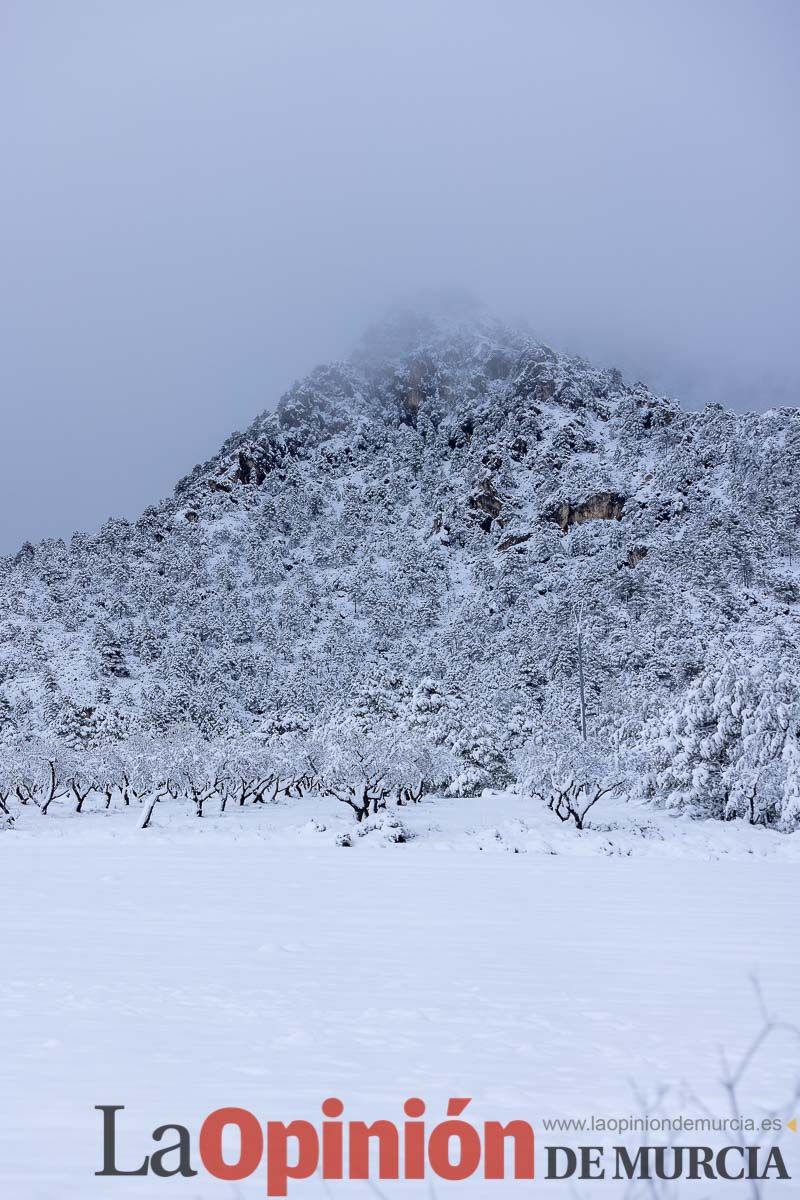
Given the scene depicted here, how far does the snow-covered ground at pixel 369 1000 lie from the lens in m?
Answer: 3.88

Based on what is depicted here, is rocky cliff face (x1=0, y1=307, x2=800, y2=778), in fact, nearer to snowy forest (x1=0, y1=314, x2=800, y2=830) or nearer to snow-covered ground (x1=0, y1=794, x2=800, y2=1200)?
snowy forest (x1=0, y1=314, x2=800, y2=830)

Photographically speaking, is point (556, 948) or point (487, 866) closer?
point (556, 948)

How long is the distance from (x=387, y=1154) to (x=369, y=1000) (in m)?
2.64

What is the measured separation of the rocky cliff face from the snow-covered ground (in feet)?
66.7

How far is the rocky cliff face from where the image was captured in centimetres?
7462

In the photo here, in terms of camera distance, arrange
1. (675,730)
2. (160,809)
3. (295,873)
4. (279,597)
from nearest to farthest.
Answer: (295,873) < (675,730) < (160,809) < (279,597)

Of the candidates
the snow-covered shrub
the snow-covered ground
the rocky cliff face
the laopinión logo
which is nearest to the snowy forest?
the snow-covered shrub

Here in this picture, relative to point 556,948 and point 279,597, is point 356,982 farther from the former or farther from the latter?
point 279,597

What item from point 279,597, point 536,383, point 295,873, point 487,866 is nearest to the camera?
point 295,873

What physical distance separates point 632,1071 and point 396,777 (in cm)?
3046

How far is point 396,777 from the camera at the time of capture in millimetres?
34375

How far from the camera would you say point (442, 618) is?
112 metres

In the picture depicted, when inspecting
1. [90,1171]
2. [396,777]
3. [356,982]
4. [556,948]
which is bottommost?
[396,777]

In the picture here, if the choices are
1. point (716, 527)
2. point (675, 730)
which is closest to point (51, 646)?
point (675, 730)
